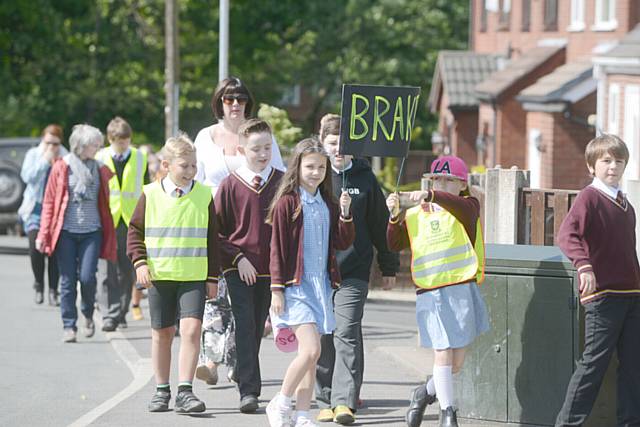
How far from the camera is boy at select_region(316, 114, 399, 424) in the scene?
8828 millimetres

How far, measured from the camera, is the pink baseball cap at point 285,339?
8273mm

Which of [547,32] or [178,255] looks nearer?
[178,255]

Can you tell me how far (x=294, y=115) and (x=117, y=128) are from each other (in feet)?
159

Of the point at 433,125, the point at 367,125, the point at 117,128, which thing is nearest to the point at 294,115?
the point at 433,125

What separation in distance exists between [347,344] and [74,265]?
Answer: 4.56 metres

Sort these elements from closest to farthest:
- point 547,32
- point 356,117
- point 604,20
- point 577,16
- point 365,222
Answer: point 356,117 → point 365,222 → point 604,20 → point 577,16 → point 547,32

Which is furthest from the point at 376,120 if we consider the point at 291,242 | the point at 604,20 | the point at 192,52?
the point at 192,52

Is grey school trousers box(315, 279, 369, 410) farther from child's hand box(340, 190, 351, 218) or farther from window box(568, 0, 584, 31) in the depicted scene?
window box(568, 0, 584, 31)

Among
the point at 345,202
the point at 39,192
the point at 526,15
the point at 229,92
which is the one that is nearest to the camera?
the point at 345,202

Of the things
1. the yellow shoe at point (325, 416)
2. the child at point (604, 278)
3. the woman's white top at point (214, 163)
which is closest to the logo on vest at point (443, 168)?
the child at point (604, 278)

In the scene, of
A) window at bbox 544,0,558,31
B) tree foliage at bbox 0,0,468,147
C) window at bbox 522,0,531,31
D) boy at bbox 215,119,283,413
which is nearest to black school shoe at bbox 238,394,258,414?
boy at bbox 215,119,283,413

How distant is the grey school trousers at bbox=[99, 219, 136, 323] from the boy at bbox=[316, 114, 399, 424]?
4744 millimetres

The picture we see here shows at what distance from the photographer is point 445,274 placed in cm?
816

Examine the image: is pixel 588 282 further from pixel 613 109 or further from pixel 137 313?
pixel 613 109
